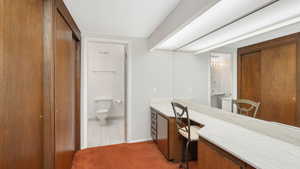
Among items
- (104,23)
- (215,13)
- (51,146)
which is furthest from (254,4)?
(51,146)

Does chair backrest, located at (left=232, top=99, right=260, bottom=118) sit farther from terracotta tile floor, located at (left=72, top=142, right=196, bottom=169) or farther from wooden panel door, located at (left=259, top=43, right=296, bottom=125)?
terracotta tile floor, located at (left=72, top=142, right=196, bottom=169)

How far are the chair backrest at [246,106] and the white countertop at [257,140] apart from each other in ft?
0.23

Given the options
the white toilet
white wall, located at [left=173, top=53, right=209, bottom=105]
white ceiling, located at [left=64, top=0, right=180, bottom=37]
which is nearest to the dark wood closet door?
white wall, located at [left=173, top=53, right=209, bottom=105]

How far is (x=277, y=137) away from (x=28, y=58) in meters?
2.14

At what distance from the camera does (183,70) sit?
278cm

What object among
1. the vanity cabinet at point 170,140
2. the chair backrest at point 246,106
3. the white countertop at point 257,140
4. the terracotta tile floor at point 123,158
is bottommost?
the terracotta tile floor at point 123,158

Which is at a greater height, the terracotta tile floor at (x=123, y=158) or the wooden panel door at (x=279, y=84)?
the wooden panel door at (x=279, y=84)

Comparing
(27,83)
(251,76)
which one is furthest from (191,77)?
(27,83)

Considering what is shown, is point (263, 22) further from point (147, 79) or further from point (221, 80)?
point (147, 79)

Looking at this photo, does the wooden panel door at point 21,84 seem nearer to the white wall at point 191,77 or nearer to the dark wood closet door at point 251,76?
the dark wood closet door at point 251,76

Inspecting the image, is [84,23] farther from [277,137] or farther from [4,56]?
[277,137]

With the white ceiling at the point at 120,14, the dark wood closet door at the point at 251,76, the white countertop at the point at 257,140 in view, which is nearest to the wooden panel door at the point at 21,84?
the white ceiling at the point at 120,14

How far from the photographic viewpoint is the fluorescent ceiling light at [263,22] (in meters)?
1.03

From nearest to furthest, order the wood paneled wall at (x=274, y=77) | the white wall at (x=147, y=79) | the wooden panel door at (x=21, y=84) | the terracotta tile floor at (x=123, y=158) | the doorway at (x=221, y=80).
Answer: the wooden panel door at (x=21, y=84), the wood paneled wall at (x=274, y=77), the doorway at (x=221, y=80), the terracotta tile floor at (x=123, y=158), the white wall at (x=147, y=79)
